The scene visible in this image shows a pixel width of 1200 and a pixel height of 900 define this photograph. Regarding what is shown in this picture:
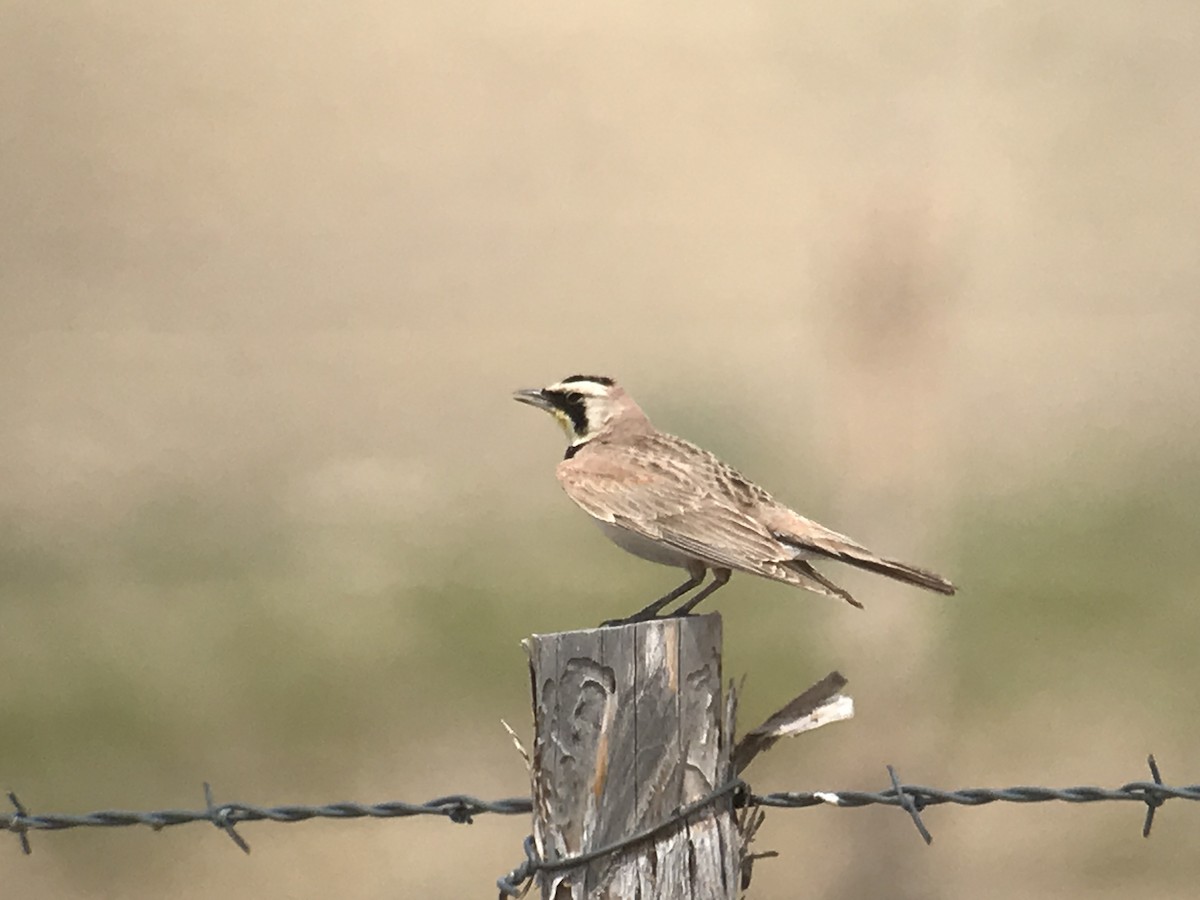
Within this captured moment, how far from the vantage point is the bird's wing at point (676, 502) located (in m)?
3.92

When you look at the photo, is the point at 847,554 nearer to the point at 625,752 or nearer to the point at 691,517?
the point at 691,517

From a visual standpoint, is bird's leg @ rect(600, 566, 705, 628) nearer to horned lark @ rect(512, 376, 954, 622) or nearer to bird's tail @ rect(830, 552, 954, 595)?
horned lark @ rect(512, 376, 954, 622)

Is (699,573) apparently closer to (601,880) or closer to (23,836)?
(601,880)

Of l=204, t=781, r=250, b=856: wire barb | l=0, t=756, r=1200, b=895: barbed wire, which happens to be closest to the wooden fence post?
l=0, t=756, r=1200, b=895: barbed wire

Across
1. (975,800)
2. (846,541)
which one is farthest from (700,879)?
(846,541)

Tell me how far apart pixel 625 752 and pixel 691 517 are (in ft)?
5.32

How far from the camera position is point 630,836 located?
254cm

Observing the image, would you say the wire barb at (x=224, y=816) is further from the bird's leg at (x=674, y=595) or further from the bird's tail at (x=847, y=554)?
the bird's tail at (x=847, y=554)

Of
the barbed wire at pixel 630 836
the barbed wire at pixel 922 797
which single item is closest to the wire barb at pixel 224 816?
the barbed wire at pixel 630 836

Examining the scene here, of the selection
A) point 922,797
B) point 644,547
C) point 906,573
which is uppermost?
point 644,547

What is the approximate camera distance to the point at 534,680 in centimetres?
259

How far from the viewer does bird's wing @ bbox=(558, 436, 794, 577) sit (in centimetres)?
392

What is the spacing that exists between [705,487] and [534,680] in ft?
5.90

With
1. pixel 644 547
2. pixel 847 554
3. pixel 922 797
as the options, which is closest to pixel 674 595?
pixel 644 547
